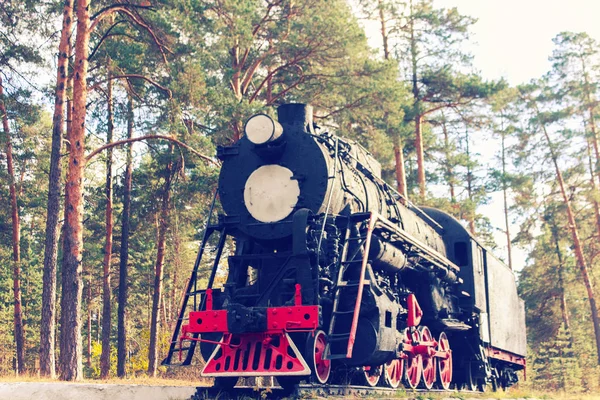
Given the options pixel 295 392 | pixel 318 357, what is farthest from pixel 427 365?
pixel 295 392

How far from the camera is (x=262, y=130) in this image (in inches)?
343

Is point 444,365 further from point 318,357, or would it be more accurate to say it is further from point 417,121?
point 417,121

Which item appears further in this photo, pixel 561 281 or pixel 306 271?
pixel 561 281

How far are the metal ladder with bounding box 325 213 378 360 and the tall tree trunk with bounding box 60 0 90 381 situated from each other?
554 cm

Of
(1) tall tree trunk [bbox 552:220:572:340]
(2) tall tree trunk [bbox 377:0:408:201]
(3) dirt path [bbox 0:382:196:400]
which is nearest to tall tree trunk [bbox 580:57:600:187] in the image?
(1) tall tree trunk [bbox 552:220:572:340]

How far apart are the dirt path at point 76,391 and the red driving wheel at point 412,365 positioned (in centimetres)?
384

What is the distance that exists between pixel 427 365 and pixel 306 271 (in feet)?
12.9

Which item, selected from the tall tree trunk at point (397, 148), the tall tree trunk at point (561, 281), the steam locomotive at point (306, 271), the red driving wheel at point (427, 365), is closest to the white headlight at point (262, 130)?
the steam locomotive at point (306, 271)

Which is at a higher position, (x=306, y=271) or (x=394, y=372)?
(x=306, y=271)

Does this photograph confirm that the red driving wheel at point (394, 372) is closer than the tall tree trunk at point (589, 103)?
Yes

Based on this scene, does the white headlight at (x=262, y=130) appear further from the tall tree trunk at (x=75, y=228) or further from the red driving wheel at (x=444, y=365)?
the red driving wheel at (x=444, y=365)

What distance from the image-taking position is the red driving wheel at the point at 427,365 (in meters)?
10.8

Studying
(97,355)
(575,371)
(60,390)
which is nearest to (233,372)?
(60,390)

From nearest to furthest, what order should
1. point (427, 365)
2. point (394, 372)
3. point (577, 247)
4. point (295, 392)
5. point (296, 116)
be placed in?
point (295, 392) → point (296, 116) → point (394, 372) → point (427, 365) → point (577, 247)
